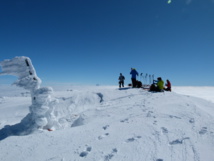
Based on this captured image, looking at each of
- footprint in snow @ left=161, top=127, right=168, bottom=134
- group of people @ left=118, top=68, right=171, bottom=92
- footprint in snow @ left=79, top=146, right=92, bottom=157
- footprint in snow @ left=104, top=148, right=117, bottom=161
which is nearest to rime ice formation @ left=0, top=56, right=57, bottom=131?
footprint in snow @ left=79, top=146, right=92, bottom=157

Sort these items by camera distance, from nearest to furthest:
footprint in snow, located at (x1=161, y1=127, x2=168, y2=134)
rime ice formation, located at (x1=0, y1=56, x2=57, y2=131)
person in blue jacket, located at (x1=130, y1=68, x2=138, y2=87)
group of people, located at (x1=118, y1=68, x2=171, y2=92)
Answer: footprint in snow, located at (x1=161, y1=127, x2=168, y2=134), rime ice formation, located at (x1=0, y1=56, x2=57, y2=131), group of people, located at (x1=118, y1=68, x2=171, y2=92), person in blue jacket, located at (x1=130, y1=68, x2=138, y2=87)

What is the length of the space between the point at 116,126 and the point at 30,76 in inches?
212

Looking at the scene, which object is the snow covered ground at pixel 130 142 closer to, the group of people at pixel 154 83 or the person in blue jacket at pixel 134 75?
the group of people at pixel 154 83

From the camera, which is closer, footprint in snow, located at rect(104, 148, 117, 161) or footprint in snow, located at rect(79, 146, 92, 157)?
footprint in snow, located at rect(104, 148, 117, 161)

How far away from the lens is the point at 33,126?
6.38 metres

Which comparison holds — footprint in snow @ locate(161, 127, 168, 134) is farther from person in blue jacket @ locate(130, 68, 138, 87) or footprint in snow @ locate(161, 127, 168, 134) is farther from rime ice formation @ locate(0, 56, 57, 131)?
person in blue jacket @ locate(130, 68, 138, 87)

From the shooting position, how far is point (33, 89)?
6.81 m

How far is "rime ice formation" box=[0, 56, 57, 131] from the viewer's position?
255 inches

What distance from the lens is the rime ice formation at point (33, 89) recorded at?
21.3 feet

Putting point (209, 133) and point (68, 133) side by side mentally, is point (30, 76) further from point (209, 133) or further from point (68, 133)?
point (209, 133)

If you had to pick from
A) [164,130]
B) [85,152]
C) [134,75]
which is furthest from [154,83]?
[85,152]

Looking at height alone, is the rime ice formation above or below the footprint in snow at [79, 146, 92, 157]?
above

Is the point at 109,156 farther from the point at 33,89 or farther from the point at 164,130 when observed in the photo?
the point at 33,89

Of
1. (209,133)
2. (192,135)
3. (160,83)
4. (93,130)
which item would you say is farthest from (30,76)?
(160,83)
